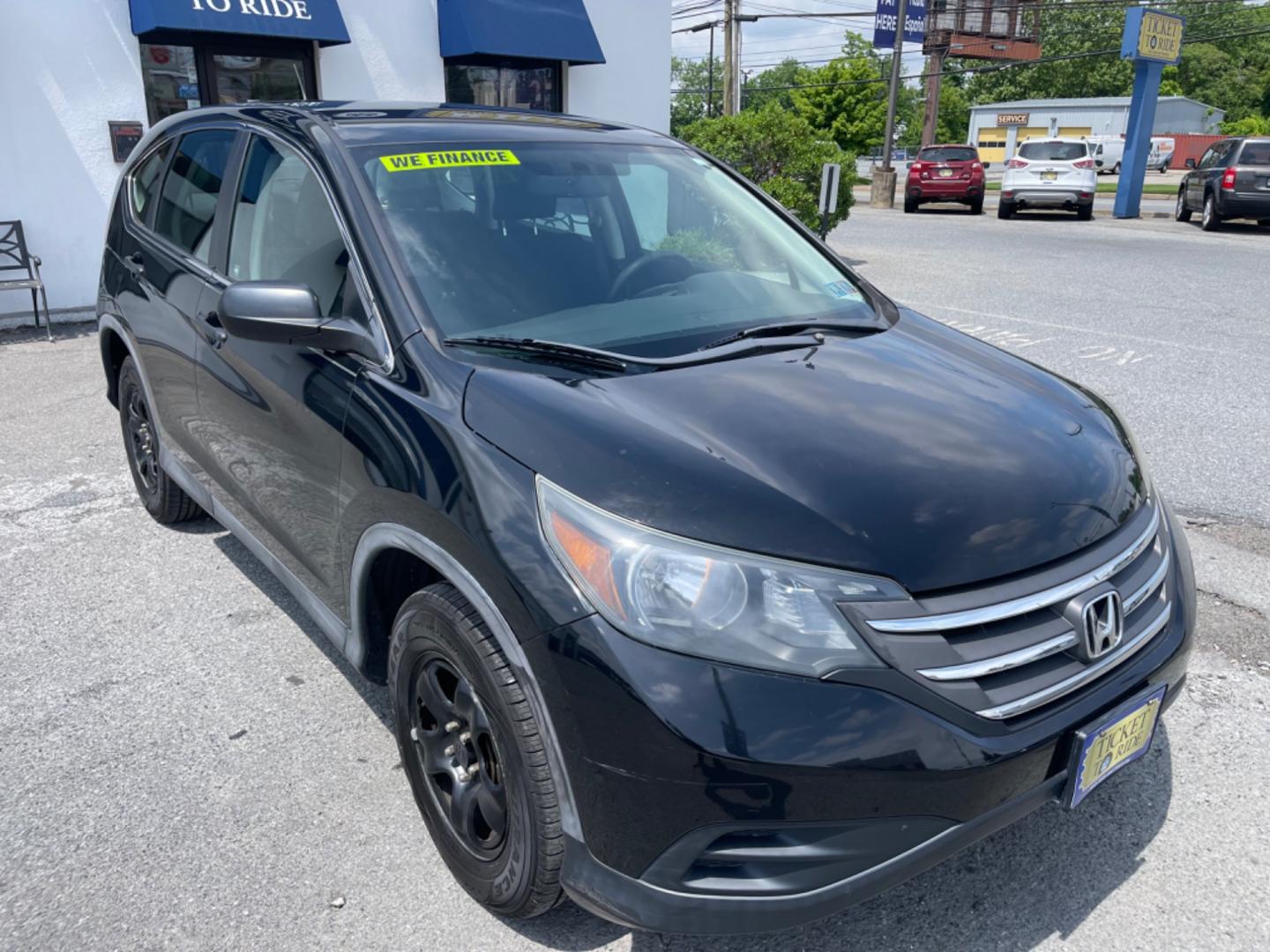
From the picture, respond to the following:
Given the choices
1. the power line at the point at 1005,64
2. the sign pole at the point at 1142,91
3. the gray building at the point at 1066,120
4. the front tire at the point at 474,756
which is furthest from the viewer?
the gray building at the point at 1066,120

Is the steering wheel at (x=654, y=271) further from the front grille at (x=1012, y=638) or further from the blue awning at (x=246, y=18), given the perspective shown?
the blue awning at (x=246, y=18)

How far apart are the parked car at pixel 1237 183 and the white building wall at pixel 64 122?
58.8 ft

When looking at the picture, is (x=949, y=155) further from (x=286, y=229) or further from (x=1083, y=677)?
(x=1083, y=677)

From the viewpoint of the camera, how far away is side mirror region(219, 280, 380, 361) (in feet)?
8.45

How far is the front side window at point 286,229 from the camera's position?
9.34 ft

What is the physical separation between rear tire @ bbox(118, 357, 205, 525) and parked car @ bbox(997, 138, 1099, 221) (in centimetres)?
2078

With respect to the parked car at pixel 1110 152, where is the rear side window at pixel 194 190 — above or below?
above

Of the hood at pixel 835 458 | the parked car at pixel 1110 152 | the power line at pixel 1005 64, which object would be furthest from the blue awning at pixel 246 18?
the parked car at pixel 1110 152

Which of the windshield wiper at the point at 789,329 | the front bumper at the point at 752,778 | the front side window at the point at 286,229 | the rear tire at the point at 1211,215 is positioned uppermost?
the front side window at the point at 286,229

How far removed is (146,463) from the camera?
15.3ft

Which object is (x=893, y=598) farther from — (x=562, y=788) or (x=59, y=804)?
(x=59, y=804)

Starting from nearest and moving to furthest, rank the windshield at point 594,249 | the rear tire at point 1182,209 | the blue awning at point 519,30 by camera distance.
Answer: the windshield at point 594,249 → the blue awning at point 519,30 → the rear tire at point 1182,209

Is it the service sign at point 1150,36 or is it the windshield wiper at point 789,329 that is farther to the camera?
the service sign at point 1150,36

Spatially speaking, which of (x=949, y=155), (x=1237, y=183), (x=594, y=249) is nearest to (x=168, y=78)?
(x=594, y=249)
